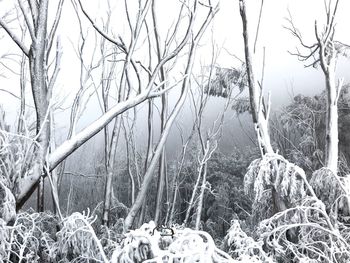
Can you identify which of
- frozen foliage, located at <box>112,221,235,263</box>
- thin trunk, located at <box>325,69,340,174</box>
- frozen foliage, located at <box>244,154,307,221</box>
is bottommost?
frozen foliage, located at <box>112,221,235,263</box>

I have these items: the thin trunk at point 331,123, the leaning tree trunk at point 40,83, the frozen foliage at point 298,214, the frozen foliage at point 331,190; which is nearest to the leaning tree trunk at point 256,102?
the frozen foliage at point 298,214

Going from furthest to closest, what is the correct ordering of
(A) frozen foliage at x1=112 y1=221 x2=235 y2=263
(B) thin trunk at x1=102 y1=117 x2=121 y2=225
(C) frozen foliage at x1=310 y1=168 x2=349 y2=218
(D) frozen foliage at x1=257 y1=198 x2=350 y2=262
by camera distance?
1. (B) thin trunk at x1=102 y1=117 x2=121 y2=225
2. (C) frozen foliage at x1=310 y1=168 x2=349 y2=218
3. (D) frozen foliage at x1=257 y1=198 x2=350 y2=262
4. (A) frozen foliage at x1=112 y1=221 x2=235 y2=263

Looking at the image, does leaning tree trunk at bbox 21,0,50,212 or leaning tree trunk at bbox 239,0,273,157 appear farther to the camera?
leaning tree trunk at bbox 239,0,273,157

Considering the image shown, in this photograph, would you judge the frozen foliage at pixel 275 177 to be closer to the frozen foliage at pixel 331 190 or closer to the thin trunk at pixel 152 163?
the frozen foliage at pixel 331 190

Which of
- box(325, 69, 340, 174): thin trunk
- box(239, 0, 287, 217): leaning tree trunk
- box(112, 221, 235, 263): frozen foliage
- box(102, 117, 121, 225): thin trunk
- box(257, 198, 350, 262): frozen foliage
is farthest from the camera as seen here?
box(102, 117, 121, 225): thin trunk

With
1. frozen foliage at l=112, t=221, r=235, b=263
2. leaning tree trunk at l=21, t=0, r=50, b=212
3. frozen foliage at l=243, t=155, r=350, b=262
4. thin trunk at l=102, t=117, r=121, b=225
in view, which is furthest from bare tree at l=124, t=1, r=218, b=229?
frozen foliage at l=112, t=221, r=235, b=263

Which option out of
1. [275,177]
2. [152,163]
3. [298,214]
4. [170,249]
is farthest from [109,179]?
[170,249]

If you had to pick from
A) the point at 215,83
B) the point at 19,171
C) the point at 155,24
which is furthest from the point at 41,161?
the point at 215,83

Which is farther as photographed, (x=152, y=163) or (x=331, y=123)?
(x=331, y=123)

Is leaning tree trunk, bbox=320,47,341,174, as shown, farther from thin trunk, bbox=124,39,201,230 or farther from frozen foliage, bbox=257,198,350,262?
thin trunk, bbox=124,39,201,230

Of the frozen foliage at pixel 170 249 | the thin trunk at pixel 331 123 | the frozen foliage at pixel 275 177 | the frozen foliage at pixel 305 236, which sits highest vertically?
the thin trunk at pixel 331 123

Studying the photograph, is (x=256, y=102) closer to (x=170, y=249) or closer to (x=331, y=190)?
(x=331, y=190)

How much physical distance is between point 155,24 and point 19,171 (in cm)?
294

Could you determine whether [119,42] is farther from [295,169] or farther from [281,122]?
[281,122]
